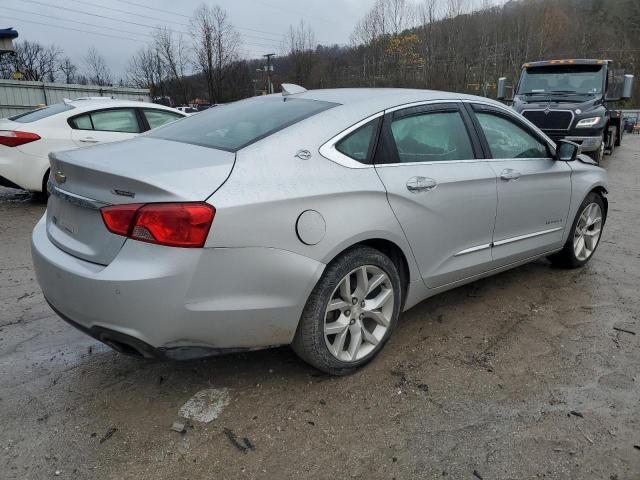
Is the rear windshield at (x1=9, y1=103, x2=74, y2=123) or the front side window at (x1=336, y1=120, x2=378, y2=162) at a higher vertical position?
the rear windshield at (x1=9, y1=103, x2=74, y2=123)

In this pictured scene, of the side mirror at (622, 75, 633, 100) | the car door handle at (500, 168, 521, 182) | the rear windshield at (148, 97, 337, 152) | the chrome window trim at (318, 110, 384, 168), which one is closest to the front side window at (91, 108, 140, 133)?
the rear windshield at (148, 97, 337, 152)

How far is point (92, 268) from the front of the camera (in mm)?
2342

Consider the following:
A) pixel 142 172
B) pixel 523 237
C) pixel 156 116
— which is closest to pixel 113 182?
pixel 142 172

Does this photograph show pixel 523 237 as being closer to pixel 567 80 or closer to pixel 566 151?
pixel 566 151

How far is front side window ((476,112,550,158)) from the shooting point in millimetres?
3688

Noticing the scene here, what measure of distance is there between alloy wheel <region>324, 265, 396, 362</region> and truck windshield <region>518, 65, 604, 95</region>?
11.1 metres

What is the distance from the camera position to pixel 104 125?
7.50m

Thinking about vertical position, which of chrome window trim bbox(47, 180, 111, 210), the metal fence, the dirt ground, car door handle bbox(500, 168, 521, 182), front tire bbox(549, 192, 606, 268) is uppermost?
the metal fence

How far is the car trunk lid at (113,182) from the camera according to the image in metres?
2.24

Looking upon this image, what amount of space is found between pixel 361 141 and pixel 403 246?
0.64m

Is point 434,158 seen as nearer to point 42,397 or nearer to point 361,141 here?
point 361,141

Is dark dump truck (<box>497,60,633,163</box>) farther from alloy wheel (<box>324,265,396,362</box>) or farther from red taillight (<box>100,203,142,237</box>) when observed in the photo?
red taillight (<box>100,203,142,237</box>)

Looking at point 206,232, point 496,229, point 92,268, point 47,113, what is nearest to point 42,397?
point 92,268

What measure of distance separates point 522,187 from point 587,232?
1384 mm
